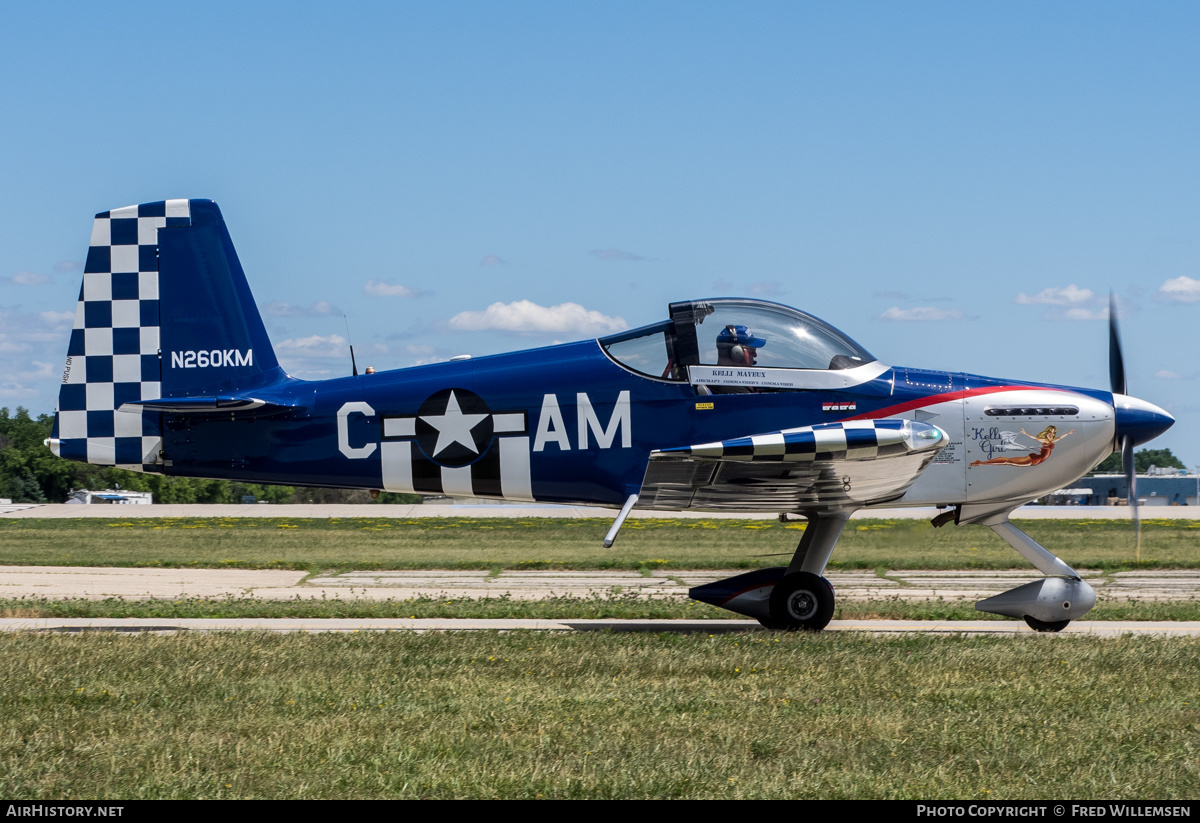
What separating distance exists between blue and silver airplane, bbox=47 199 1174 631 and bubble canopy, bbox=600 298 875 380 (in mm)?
19

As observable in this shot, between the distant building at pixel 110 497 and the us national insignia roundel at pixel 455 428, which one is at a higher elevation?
the us national insignia roundel at pixel 455 428

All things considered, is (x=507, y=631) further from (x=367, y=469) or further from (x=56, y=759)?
(x=56, y=759)

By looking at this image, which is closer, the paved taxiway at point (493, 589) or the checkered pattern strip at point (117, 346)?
the checkered pattern strip at point (117, 346)

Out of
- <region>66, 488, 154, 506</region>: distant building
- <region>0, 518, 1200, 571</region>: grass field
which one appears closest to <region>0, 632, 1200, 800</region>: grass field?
<region>0, 518, 1200, 571</region>: grass field

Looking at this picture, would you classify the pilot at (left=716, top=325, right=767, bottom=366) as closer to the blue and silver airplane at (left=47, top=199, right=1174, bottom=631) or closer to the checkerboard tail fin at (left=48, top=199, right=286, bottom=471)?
the blue and silver airplane at (left=47, top=199, right=1174, bottom=631)

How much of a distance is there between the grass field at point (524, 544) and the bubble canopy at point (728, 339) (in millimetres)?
6146

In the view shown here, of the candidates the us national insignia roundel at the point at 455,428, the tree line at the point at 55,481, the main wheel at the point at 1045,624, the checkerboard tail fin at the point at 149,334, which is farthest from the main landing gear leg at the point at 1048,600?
the tree line at the point at 55,481

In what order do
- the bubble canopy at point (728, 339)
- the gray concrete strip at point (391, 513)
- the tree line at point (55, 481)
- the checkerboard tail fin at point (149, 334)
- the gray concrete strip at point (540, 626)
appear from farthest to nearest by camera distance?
the tree line at point (55, 481)
the gray concrete strip at point (391, 513)
the gray concrete strip at point (540, 626)
the checkerboard tail fin at point (149, 334)
the bubble canopy at point (728, 339)

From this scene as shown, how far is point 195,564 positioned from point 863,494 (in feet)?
49.5

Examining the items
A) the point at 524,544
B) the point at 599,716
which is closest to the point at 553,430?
the point at 599,716

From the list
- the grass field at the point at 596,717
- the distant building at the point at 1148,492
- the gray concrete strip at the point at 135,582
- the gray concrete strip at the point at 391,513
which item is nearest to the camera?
the grass field at the point at 596,717

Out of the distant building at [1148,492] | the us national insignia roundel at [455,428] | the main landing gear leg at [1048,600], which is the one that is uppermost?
the us national insignia roundel at [455,428]

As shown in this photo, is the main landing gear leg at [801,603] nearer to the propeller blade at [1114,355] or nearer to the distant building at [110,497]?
the propeller blade at [1114,355]

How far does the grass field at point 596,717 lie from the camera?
5.30 m
